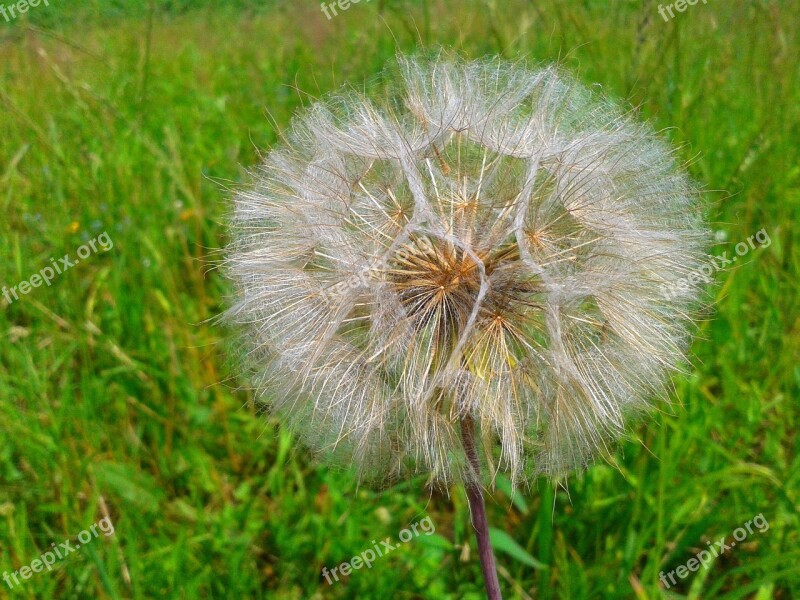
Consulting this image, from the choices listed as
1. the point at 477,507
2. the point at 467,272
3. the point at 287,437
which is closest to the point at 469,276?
the point at 467,272

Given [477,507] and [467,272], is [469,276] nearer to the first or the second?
[467,272]

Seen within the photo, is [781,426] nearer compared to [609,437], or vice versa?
[609,437]

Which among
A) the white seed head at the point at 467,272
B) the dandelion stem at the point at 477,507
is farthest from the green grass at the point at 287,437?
the dandelion stem at the point at 477,507

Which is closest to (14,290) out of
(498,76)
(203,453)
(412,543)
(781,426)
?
(203,453)

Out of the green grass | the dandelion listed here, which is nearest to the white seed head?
the dandelion

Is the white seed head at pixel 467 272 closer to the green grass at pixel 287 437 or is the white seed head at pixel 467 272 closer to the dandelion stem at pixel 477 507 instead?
the dandelion stem at pixel 477 507

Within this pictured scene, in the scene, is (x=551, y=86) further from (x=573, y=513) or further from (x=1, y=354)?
(x=1, y=354)

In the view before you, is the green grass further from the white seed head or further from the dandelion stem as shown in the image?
the dandelion stem

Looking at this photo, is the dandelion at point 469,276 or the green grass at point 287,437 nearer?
the dandelion at point 469,276

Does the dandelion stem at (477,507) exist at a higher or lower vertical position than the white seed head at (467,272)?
lower
